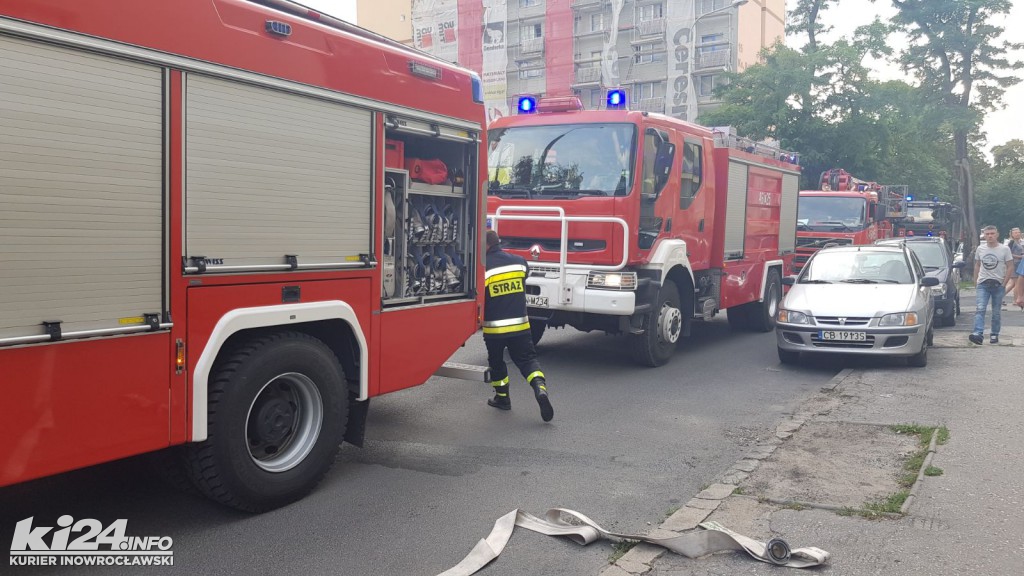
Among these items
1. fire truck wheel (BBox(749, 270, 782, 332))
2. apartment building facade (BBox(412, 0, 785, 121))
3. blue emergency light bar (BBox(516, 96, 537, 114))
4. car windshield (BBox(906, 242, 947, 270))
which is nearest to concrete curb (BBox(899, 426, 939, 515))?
blue emergency light bar (BBox(516, 96, 537, 114))

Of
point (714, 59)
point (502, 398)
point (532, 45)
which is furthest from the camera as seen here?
point (532, 45)

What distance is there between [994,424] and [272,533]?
5888 mm

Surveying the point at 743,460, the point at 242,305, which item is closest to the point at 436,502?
the point at 242,305

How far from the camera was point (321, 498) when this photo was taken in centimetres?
532

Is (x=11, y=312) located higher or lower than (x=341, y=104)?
lower

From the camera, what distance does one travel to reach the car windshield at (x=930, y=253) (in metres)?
15.7

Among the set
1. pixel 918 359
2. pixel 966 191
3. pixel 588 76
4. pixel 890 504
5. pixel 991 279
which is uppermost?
pixel 588 76

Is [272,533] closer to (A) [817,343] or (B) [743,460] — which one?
(B) [743,460]

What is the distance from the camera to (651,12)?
55594 millimetres

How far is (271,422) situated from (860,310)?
24.9 feet

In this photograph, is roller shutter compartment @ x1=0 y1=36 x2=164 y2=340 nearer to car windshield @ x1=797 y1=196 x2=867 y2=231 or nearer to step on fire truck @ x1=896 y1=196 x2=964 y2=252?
car windshield @ x1=797 y1=196 x2=867 y2=231

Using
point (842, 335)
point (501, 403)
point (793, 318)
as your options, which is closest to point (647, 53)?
point (793, 318)

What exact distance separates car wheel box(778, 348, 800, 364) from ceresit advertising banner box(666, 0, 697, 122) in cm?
4439

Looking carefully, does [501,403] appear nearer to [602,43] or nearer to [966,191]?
[966,191]
